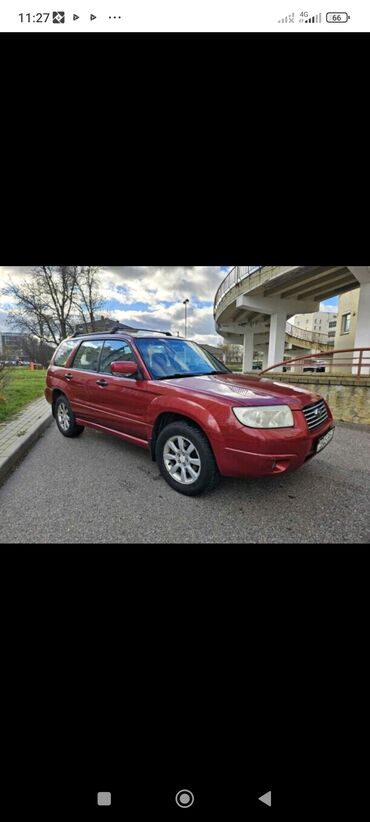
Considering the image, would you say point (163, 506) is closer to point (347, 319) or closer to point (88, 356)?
point (88, 356)

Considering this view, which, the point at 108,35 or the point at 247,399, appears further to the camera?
the point at 247,399

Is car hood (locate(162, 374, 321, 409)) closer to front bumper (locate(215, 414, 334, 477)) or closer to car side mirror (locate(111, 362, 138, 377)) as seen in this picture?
front bumper (locate(215, 414, 334, 477))

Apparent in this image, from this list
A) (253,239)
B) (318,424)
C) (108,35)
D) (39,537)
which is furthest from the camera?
(318,424)

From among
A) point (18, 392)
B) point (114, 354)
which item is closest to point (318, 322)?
point (18, 392)

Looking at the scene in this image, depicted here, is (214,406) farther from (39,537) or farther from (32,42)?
(32,42)

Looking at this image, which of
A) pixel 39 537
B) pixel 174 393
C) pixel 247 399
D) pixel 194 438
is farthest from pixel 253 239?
pixel 39 537

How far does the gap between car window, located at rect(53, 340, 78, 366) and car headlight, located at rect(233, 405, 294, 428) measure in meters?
3.16

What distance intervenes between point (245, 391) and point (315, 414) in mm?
749

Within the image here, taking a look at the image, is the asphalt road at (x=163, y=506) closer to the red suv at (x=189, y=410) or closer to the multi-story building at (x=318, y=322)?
the red suv at (x=189, y=410)

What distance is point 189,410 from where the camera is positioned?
2.61m

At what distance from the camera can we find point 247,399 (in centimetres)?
246

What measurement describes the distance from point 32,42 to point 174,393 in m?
2.19

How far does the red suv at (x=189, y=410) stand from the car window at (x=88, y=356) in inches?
0.6
